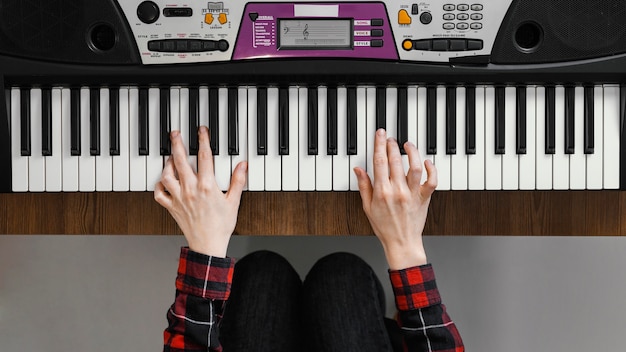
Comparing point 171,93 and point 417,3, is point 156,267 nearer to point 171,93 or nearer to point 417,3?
point 171,93

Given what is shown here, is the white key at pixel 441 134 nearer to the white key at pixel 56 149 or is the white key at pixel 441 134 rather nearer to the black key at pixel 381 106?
the black key at pixel 381 106

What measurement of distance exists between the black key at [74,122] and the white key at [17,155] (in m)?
0.10

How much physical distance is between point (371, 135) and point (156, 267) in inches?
28.3

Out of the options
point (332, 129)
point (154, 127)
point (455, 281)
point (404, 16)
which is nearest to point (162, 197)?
point (154, 127)

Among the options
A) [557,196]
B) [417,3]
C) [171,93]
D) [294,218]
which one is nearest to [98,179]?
[171,93]

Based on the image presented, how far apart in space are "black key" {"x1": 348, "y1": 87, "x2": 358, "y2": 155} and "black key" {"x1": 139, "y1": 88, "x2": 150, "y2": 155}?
39cm

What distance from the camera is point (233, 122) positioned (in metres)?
1.01

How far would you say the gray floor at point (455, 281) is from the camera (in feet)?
4.50

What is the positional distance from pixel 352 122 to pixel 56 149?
22.9 inches

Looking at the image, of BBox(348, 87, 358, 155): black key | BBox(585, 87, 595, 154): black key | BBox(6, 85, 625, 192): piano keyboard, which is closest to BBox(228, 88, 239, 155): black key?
BBox(6, 85, 625, 192): piano keyboard

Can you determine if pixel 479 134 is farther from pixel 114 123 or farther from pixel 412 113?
pixel 114 123

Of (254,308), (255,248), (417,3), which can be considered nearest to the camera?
(417,3)

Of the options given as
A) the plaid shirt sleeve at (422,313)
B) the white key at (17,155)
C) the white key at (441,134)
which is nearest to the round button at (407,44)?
the white key at (441,134)

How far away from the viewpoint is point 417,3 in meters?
0.99
